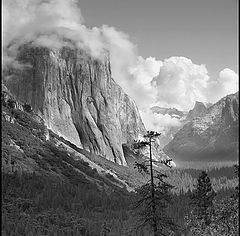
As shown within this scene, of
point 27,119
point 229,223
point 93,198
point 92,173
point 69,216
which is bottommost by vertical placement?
point 229,223

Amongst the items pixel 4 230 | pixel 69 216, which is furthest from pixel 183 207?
pixel 4 230

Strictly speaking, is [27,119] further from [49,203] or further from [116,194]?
[49,203]

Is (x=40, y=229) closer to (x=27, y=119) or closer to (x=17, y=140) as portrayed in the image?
(x=17, y=140)

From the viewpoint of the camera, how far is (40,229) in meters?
79.7

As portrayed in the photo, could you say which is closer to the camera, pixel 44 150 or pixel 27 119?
pixel 44 150

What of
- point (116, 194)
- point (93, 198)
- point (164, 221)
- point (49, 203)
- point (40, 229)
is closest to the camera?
point (164, 221)

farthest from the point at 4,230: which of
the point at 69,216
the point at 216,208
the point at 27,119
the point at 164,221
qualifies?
the point at 27,119

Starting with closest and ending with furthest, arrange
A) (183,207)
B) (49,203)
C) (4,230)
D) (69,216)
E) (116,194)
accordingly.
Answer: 1. (4,230)
2. (69,216)
3. (49,203)
4. (183,207)
5. (116,194)

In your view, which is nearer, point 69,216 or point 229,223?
point 229,223

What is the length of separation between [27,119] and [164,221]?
497 ft

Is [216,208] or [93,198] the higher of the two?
[93,198]

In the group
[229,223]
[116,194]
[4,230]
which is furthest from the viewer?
[116,194]

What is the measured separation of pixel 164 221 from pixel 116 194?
→ 114800 mm

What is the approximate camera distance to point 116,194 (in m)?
142
